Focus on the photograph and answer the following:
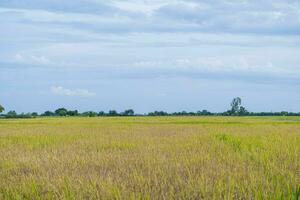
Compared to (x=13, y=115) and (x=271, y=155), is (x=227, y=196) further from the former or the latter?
(x=13, y=115)

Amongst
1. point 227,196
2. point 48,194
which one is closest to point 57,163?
point 48,194

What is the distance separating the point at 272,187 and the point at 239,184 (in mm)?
332

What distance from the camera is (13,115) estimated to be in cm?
6034

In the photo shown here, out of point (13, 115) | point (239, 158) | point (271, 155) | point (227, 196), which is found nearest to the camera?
point (227, 196)

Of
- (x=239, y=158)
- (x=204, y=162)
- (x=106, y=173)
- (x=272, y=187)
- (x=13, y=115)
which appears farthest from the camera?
(x=13, y=115)

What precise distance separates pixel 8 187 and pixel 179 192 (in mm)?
1927

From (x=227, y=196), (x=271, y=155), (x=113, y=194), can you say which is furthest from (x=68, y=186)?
(x=271, y=155)

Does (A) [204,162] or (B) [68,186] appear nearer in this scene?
(B) [68,186]

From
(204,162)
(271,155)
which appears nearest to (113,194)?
(204,162)

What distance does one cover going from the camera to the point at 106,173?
6.56 meters

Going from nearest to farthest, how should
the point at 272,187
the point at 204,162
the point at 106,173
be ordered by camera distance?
the point at 272,187 → the point at 106,173 → the point at 204,162

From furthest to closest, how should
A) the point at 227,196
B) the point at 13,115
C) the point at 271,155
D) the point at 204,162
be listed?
the point at 13,115, the point at 271,155, the point at 204,162, the point at 227,196

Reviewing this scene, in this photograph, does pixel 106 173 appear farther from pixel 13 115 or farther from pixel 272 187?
pixel 13 115

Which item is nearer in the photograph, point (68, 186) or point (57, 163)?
point (68, 186)
